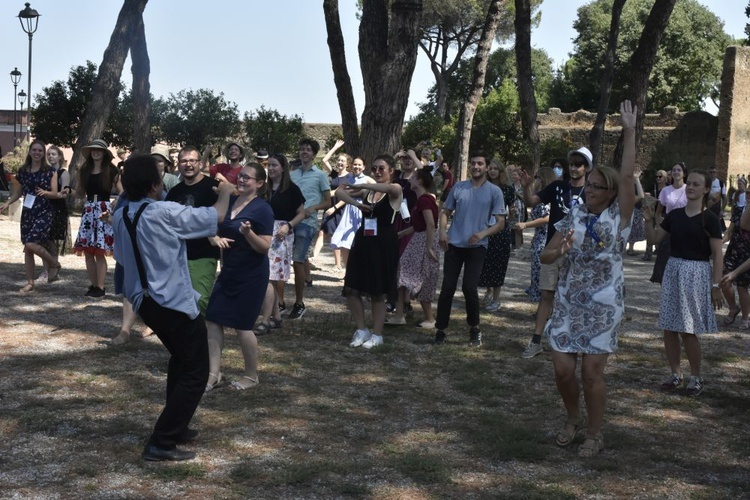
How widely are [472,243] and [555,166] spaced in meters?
1.20

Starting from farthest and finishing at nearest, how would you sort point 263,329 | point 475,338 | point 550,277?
point 263,329 < point 475,338 < point 550,277

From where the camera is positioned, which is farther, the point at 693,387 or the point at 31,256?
the point at 31,256

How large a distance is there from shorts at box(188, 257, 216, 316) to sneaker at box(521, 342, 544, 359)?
2.71m

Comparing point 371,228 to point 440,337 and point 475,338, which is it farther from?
point 475,338

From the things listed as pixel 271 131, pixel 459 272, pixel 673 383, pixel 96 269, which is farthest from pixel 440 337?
pixel 271 131

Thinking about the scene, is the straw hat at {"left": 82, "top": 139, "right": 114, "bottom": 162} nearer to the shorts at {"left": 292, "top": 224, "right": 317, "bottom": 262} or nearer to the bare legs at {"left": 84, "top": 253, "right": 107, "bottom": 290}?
the bare legs at {"left": 84, "top": 253, "right": 107, "bottom": 290}

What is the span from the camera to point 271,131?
42312 mm

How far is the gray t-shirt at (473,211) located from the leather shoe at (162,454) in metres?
3.89

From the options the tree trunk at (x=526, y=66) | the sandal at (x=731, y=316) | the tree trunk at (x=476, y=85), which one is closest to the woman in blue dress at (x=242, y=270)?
the sandal at (x=731, y=316)

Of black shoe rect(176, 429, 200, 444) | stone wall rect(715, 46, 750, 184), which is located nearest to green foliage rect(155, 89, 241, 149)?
stone wall rect(715, 46, 750, 184)

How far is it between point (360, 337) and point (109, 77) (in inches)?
419

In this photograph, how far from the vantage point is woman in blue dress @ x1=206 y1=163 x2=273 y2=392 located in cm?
674

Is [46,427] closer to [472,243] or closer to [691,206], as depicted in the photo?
[472,243]

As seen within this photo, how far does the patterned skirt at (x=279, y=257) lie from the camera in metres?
9.25
